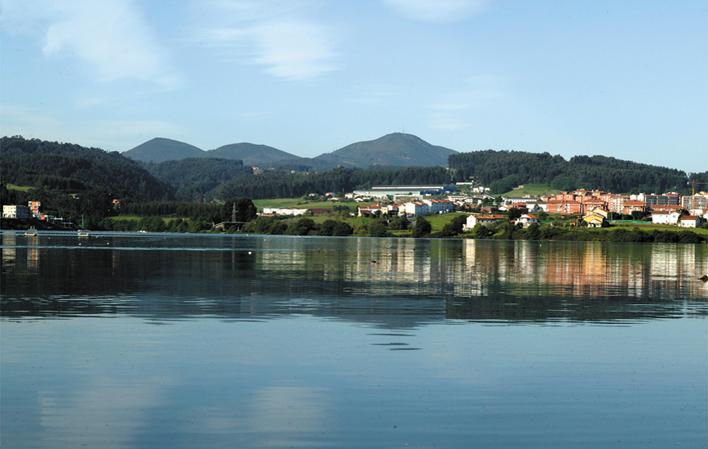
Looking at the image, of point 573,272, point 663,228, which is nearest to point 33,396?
point 573,272

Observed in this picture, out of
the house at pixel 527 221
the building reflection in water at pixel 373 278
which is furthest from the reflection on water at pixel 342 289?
the house at pixel 527 221

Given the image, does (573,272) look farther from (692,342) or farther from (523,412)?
(523,412)

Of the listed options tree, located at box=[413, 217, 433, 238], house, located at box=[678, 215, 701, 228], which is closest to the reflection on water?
tree, located at box=[413, 217, 433, 238]

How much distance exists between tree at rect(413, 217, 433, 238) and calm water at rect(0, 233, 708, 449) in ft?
468

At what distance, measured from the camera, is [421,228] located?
18200 centimetres

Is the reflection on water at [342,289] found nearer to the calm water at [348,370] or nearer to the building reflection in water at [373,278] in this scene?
the building reflection in water at [373,278]

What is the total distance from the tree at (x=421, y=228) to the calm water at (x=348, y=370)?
468 feet

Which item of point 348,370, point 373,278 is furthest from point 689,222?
point 348,370

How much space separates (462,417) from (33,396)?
7.43 meters

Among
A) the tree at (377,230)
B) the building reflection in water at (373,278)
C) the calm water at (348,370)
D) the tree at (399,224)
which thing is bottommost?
the calm water at (348,370)

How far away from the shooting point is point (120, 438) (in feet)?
42.9

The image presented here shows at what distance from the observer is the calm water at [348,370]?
1370 cm

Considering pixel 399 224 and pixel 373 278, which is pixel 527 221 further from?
pixel 373 278

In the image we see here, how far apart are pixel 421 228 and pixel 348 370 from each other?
6458 inches
